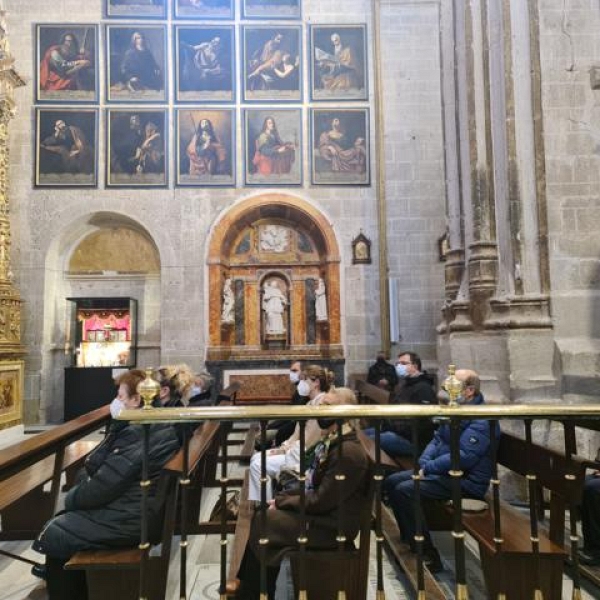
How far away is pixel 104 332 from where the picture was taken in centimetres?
1094

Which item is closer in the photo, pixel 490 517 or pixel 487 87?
pixel 490 517

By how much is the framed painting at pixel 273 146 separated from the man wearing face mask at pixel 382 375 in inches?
168

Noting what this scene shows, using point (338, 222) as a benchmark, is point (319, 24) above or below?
above

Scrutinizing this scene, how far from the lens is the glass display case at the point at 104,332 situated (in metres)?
10.8

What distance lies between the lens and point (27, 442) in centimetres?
313

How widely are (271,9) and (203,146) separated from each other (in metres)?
3.43

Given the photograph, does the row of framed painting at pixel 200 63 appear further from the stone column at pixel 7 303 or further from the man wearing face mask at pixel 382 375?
the man wearing face mask at pixel 382 375

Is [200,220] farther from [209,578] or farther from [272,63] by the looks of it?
[209,578]

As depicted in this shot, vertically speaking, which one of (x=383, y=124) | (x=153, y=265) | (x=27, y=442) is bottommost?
(x=27, y=442)

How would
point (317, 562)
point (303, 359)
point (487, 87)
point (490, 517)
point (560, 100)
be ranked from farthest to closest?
point (303, 359) → point (487, 87) → point (560, 100) → point (490, 517) → point (317, 562)

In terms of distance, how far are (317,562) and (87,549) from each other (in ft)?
3.98

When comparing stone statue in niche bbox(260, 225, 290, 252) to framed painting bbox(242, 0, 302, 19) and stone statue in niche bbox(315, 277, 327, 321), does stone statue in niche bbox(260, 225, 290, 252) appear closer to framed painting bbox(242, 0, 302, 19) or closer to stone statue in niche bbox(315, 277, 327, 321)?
stone statue in niche bbox(315, 277, 327, 321)

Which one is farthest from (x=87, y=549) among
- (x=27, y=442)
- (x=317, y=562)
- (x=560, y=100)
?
(x=560, y=100)

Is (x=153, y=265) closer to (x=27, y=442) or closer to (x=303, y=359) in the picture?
(x=303, y=359)
